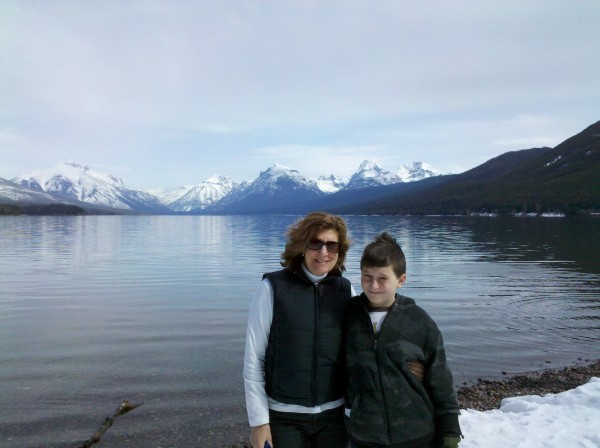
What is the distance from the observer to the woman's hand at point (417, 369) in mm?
4500

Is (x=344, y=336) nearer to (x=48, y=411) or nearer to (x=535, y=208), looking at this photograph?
(x=48, y=411)

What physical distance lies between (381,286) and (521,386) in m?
9.65

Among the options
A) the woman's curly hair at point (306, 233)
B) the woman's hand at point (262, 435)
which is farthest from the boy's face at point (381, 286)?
the woman's hand at point (262, 435)

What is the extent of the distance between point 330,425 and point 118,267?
3711 cm

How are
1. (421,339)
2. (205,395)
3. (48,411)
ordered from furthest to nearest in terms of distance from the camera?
(205,395)
(48,411)
(421,339)

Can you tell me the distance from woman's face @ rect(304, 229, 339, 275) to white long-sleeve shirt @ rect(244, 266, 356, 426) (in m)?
0.12

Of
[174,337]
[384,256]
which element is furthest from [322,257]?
[174,337]

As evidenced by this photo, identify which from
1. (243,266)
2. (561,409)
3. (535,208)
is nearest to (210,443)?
(561,409)

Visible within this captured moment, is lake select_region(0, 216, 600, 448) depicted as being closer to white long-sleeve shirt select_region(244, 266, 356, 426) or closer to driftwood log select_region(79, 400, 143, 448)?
driftwood log select_region(79, 400, 143, 448)

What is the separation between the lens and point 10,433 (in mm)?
9359

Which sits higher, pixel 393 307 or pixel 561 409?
pixel 393 307

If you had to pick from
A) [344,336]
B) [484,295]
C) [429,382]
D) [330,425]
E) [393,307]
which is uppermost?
[393,307]

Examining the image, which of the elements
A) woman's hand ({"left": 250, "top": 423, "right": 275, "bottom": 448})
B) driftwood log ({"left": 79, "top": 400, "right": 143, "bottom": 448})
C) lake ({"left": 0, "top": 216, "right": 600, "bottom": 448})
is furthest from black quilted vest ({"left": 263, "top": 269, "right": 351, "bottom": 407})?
driftwood log ({"left": 79, "top": 400, "right": 143, "bottom": 448})

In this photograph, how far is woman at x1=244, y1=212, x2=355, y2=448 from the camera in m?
4.52
